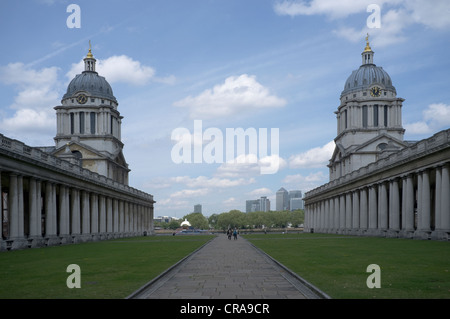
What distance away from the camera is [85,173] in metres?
67.7

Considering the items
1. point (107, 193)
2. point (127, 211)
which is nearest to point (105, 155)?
point (127, 211)

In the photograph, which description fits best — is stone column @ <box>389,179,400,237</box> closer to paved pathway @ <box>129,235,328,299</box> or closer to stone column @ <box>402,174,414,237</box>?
stone column @ <box>402,174,414,237</box>

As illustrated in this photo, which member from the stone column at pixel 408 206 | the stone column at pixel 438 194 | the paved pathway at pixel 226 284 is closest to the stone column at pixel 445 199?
the stone column at pixel 438 194

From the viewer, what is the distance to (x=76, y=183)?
205 ft

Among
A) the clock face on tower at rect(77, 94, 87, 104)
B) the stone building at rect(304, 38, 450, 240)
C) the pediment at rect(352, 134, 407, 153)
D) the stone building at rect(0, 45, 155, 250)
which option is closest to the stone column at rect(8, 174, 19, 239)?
the stone building at rect(0, 45, 155, 250)

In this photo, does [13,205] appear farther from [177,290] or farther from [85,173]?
[177,290]

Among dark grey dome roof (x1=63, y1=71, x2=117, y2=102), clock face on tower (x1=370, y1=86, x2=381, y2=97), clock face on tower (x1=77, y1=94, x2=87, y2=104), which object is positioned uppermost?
dark grey dome roof (x1=63, y1=71, x2=117, y2=102)

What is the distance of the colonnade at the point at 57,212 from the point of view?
43062mm

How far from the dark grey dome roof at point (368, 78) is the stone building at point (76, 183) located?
60.7 meters

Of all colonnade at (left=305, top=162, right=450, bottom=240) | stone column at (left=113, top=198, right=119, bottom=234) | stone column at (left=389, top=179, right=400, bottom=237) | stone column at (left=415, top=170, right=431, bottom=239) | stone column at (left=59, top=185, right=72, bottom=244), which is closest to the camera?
colonnade at (left=305, top=162, right=450, bottom=240)

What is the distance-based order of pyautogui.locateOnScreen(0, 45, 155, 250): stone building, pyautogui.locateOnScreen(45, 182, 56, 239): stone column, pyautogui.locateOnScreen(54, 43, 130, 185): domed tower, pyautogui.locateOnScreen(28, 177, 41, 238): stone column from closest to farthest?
pyautogui.locateOnScreen(0, 45, 155, 250): stone building < pyautogui.locateOnScreen(28, 177, 41, 238): stone column < pyautogui.locateOnScreen(45, 182, 56, 239): stone column < pyautogui.locateOnScreen(54, 43, 130, 185): domed tower

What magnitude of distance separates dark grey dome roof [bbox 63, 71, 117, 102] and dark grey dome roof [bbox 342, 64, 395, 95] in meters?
62.3

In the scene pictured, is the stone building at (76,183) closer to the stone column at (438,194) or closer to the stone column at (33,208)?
the stone column at (33,208)

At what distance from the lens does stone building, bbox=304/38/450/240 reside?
4888 cm
